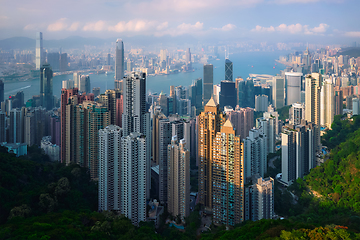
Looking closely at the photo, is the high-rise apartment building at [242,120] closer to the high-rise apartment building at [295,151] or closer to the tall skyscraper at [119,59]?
the high-rise apartment building at [295,151]

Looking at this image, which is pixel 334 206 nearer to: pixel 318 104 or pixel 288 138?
pixel 288 138

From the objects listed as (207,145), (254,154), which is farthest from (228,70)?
(207,145)

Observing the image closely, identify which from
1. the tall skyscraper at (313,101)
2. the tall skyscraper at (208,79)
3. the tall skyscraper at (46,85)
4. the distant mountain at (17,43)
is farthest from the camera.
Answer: the tall skyscraper at (208,79)

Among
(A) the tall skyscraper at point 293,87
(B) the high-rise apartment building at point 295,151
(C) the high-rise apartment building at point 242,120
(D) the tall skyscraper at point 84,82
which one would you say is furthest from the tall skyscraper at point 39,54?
(A) the tall skyscraper at point 293,87

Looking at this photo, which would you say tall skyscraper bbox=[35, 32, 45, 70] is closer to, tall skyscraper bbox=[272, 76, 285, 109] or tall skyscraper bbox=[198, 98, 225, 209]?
tall skyscraper bbox=[198, 98, 225, 209]

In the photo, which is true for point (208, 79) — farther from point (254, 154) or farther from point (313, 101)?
point (254, 154)

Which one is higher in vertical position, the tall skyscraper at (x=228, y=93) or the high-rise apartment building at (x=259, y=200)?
the tall skyscraper at (x=228, y=93)

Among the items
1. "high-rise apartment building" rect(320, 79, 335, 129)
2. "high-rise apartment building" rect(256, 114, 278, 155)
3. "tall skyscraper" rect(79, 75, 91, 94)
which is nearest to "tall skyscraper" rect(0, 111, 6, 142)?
"tall skyscraper" rect(79, 75, 91, 94)

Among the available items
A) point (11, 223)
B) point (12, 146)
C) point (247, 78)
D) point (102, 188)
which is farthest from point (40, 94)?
point (247, 78)
